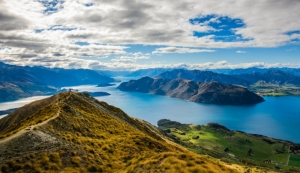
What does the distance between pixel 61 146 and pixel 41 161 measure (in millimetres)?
5188

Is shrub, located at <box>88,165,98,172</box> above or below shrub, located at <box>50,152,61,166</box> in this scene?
below

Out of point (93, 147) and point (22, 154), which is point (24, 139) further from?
point (93, 147)

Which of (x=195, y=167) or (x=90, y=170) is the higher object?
(x=195, y=167)

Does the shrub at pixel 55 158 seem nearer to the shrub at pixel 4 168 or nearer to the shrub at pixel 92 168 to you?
the shrub at pixel 92 168

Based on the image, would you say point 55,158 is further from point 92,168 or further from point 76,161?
point 92,168

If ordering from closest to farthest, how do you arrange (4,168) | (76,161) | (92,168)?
(4,168), (92,168), (76,161)

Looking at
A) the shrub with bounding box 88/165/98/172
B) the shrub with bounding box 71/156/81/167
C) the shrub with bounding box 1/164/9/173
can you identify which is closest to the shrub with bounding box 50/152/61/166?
the shrub with bounding box 71/156/81/167

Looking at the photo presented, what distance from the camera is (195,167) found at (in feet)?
81.3

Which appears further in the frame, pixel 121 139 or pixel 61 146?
pixel 121 139

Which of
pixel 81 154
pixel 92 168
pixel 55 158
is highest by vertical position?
pixel 55 158

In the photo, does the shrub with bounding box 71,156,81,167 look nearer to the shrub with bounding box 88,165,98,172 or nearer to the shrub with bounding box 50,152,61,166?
the shrub with bounding box 88,165,98,172

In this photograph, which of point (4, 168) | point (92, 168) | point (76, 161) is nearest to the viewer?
point (4, 168)

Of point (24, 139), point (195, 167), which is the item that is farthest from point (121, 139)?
point (195, 167)

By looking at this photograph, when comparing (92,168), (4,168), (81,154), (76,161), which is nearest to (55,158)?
(76,161)
